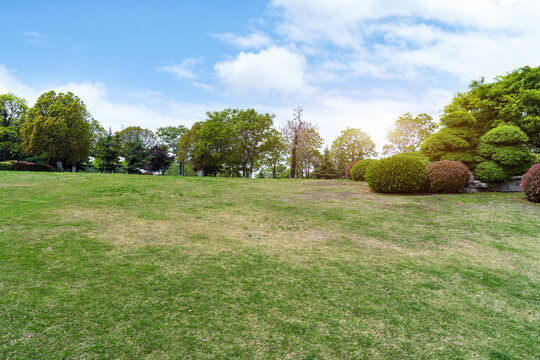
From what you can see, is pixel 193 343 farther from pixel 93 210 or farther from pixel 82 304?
pixel 93 210

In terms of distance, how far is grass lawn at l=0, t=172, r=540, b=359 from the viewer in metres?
2.46

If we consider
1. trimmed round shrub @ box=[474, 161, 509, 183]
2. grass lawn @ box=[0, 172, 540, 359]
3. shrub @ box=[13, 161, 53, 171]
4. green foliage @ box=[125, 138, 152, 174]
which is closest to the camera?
grass lawn @ box=[0, 172, 540, 359]

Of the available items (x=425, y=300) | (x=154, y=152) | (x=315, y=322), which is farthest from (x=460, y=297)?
(x=154, y=152)

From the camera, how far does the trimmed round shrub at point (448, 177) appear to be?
458 inches

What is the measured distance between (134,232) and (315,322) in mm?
4519

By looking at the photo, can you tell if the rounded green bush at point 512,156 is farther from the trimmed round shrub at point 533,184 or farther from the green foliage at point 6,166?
the green foliage at point 6,166

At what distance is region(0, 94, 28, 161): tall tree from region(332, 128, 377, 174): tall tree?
140ft

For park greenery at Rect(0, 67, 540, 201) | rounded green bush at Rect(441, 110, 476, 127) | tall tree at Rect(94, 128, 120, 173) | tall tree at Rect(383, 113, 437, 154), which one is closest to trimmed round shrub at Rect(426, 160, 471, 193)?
park greenery at Rect(0, 67, 540, 201)

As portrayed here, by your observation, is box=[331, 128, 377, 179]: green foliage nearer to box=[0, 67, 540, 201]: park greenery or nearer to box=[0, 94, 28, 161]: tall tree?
box=[0, 67, 540, 201]: park greenery

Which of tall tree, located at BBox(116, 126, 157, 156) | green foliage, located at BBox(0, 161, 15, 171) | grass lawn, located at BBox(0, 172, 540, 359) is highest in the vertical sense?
tall tree, located at BBox(116, 126, 157, 156)

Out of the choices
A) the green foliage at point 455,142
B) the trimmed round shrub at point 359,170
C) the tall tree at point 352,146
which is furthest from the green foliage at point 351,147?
the green foliage at point 455,142

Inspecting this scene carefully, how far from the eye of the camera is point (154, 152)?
144 feet

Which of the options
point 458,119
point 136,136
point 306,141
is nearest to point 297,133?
point 306,141

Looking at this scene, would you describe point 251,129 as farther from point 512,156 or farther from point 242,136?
point 512,156
